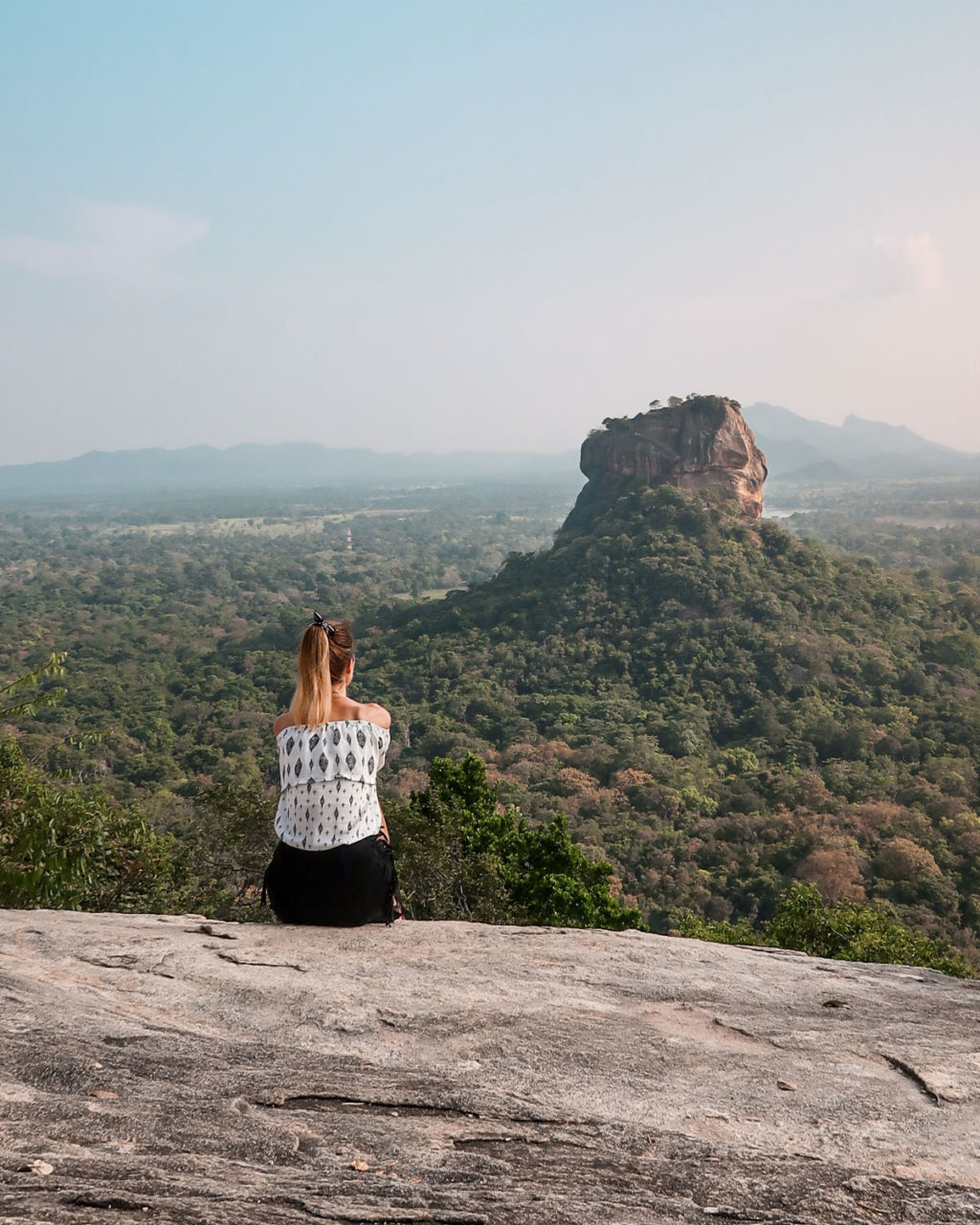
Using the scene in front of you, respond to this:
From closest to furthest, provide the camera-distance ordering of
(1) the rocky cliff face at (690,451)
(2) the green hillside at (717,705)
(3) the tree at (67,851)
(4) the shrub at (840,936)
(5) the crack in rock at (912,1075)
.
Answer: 1. (5) the crack in rock at (912,1075)
2. (3) the tree at (67,851)
3. (4) the shrub at (840,936)
4. (2) the green hillside at (717,705)
5. (1) the rocky cliff face at (690,451)

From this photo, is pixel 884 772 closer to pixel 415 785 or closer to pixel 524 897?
pixel 415 785

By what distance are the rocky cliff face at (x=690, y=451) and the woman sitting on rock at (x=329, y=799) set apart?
44.2 metres

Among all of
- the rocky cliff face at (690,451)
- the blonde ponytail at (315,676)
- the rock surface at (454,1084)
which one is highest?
the rocky cliff face at (690,451)

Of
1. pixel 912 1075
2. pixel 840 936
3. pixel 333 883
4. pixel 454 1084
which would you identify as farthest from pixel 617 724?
pixel 454 1084

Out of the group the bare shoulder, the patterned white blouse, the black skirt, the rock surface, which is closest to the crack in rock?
the rock surface

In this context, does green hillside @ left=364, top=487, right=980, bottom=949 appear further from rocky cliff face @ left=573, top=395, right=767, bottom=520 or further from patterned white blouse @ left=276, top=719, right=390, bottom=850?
patterned white blouse @ left=276, top=719, right=390, bottom=850

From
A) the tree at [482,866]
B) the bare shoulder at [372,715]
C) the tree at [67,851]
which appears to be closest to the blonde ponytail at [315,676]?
the bare shoulder at [372,715]

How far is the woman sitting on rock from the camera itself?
3680mm

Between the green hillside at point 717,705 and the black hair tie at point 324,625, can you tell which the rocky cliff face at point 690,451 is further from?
Answer: the black hair tie at point 324,625

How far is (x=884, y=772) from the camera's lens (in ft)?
85.1

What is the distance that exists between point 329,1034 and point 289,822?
1.06m

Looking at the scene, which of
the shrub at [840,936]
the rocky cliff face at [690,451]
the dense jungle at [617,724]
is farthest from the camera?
the rocky cliff face at [690,451]

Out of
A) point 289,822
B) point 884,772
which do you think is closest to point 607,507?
point 884,772

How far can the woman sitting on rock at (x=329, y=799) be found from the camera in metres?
3.68
